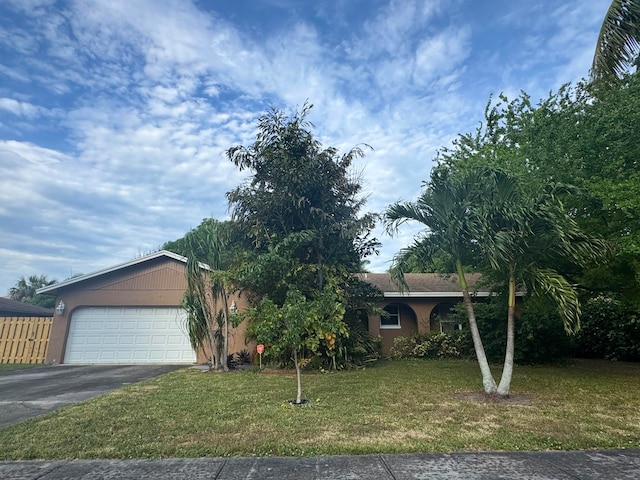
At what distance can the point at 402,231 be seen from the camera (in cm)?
788

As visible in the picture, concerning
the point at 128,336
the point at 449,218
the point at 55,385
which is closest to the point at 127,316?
the point at 128,336

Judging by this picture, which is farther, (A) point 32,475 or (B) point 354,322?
(B) point 354,322

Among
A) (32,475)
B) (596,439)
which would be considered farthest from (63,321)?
(596,439)

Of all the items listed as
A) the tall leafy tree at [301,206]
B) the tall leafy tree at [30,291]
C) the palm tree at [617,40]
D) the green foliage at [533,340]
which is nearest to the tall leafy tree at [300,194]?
the tall leafy tree at [301,206]

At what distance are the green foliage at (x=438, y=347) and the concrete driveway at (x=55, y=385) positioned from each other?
8.73 metres

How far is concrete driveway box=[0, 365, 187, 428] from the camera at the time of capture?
19.4 ft

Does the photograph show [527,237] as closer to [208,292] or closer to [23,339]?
[208,292]

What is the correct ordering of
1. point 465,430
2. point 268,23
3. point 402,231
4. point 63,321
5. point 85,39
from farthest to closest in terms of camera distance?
point 63,321 → point 268,23 → point 85,39 → point 402,231 → point 465,430

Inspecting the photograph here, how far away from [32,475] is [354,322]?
374 inches

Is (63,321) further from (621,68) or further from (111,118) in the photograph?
(621,68)

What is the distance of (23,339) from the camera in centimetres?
1310

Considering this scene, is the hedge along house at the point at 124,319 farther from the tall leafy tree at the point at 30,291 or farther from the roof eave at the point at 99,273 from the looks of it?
the tall leafy tree at the point at 30,291

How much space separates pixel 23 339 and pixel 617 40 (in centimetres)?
2131

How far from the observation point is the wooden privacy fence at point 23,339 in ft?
42.6
